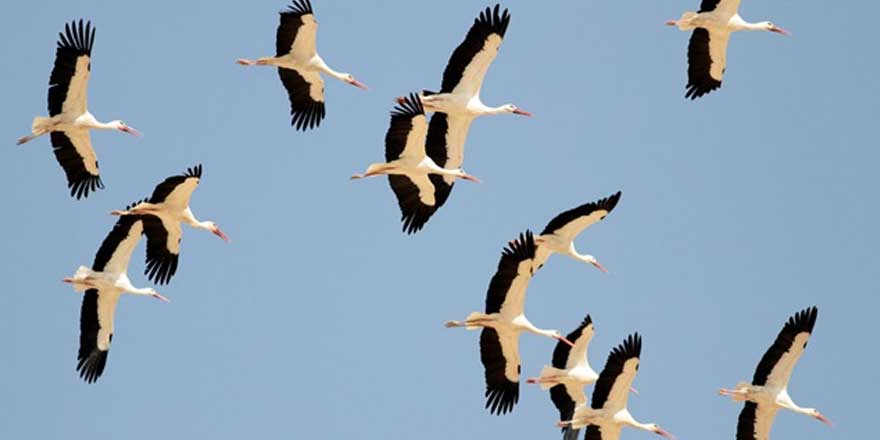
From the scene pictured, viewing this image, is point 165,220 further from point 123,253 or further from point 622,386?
point 622,386

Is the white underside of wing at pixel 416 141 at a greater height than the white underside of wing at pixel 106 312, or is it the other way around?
the white underside of wing at pixel 416 141

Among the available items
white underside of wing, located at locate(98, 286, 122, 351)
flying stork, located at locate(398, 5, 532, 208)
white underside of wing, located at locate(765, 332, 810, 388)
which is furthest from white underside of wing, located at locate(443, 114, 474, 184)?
white underside of wing, located at locate(765, 332, 810, 388)

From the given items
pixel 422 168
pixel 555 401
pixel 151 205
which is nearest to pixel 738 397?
pixel 555 401

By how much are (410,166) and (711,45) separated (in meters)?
5.80

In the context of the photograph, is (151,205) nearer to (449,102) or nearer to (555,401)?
(449,102)

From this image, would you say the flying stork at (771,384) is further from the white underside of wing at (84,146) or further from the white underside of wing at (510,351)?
the white underside of wing at (84,146)

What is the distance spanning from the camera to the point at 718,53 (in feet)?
137

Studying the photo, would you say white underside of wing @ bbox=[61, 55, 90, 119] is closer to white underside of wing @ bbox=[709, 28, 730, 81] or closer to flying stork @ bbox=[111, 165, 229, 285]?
flying stork @ bbox=[111, 165, 229, 285]

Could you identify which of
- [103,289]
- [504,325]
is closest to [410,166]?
[504,325]

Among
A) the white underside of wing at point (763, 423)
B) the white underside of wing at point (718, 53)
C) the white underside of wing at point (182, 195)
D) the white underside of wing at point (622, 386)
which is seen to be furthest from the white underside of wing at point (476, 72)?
the white underside of wing at point (763, 423)

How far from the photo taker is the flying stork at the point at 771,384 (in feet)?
133

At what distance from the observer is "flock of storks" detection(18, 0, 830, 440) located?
3900 cm

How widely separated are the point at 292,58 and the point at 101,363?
5.50 m

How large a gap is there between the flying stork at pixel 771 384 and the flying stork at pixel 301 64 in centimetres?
769
